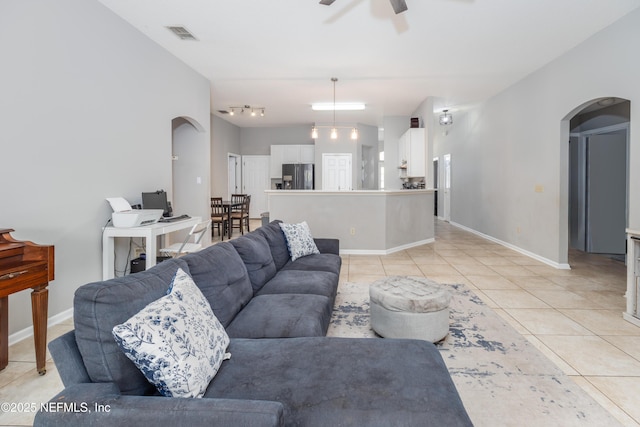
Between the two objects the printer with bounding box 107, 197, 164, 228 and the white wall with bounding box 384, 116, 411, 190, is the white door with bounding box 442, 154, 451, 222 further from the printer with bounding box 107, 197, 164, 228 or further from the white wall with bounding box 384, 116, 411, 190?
the printer with bounding box 107, 197, 164, 228

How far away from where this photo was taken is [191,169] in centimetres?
573

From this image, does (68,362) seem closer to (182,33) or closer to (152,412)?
(152,412)

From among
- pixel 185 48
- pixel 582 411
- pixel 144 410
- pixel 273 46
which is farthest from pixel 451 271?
pixel 185 48

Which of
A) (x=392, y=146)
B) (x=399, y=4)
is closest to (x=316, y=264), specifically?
(x=399, y=4)

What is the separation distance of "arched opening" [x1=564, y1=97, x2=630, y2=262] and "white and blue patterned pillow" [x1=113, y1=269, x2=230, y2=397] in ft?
20.1

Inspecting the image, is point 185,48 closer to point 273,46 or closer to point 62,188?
point 273,46

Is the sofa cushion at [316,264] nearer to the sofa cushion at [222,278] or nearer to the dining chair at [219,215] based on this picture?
the sofa cushion at [222,278]

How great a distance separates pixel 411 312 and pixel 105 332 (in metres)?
1.81

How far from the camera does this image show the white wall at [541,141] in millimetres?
3547

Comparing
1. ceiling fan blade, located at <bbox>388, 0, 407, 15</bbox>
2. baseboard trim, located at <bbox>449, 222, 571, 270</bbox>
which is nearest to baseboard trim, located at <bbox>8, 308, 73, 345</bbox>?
ceiling fan blade, located at <bbox>388, 0, 407, 15</bbox>

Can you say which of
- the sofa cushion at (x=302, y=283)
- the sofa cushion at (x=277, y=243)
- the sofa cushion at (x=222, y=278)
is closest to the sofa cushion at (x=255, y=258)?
the sofa cushion at (x=302, y=283)

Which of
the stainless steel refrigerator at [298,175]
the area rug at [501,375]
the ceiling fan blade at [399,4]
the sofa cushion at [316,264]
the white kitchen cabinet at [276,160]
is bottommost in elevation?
the area rug at [501,375]

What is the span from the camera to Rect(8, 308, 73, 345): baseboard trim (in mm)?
2501

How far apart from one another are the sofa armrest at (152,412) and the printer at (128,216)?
265cm
